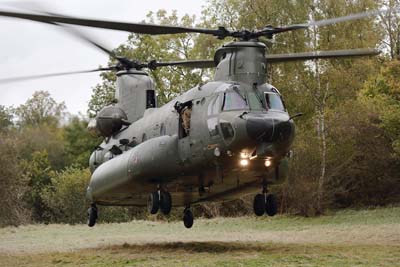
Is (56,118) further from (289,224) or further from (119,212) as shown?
(289,224)

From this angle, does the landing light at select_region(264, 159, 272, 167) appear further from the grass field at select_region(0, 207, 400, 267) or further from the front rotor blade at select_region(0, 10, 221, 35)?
the front rotor blade at select_region(0, 10, 221, 35)

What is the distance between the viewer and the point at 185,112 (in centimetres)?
1812

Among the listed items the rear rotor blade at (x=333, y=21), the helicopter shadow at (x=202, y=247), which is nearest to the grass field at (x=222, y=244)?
the helicopter shadow at (x=202, y=247)

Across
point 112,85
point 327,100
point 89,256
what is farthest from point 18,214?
point 89,256

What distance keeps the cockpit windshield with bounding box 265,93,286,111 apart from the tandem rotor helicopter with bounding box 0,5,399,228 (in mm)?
30

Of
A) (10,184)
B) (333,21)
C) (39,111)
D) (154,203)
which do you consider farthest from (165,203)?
(39,111)

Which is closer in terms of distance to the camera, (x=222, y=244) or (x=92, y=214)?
(x=222, y=244)

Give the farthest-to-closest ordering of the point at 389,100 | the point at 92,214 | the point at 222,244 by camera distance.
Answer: the point at 389,100 < the point at 92,214 < the point at 222,244

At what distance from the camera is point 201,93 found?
17844mm

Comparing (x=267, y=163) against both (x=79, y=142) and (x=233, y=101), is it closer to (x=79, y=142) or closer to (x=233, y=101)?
(x=233, y=101)

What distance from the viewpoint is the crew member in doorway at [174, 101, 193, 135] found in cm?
1800

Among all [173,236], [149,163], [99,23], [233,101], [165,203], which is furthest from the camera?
[173,236]

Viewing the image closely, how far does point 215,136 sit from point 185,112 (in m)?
1.58

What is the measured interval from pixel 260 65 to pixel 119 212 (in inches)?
1019
